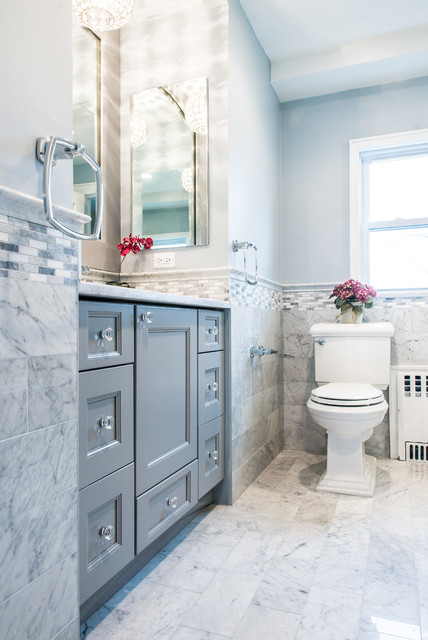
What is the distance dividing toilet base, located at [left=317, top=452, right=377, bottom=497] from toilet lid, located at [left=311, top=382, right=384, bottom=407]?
0.31 m

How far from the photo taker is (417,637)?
1.20 metres

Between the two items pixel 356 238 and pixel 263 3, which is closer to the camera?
pixel 263 3

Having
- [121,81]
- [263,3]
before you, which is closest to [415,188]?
[263,3]

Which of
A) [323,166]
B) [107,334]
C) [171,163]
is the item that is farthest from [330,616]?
[323,166]

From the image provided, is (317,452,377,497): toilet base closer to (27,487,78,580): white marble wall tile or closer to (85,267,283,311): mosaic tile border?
(85,267,283,311): mosaic tile border

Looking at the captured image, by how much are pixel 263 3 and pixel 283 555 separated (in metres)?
2.55

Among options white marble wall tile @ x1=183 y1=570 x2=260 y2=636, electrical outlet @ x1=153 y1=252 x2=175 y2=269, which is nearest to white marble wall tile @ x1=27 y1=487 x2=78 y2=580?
white marble wall tile @ x1=183 y1=570 x2=260 y2=636

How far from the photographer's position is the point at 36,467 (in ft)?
3.34

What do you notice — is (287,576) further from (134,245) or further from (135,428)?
(134,245)

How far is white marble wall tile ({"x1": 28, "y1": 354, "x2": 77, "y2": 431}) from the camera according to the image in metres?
1.02

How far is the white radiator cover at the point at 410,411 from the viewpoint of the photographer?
2.73 meters

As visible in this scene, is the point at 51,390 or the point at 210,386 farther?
the point at 210,386

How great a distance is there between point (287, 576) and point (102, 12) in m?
2.17

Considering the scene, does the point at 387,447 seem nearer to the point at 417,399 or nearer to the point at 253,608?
the point at 417,399
